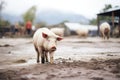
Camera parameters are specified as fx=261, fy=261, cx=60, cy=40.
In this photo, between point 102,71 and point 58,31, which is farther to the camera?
point 58,31

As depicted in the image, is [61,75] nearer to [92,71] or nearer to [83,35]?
[92,71]

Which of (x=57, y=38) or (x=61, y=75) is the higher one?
(x=57, y=38)

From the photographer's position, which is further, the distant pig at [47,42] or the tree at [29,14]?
the tree at [29,14]

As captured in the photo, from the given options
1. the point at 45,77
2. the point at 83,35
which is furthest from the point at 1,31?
the point at 45,77

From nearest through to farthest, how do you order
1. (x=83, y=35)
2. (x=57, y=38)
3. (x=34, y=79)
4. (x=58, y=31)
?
(x=34, y=79), (x=57, y=38), (x=58, y=31), (x=83, y=35)

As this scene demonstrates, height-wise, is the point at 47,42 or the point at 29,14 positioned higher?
the point at 29,14

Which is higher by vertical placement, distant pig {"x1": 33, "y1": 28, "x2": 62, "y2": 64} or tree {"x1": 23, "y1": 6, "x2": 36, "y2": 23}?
tree {"x1": 23, "y1": 6, "x2": 36, "y2": 23}

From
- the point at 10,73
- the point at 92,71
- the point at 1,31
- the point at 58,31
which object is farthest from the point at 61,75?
the point at 1,31

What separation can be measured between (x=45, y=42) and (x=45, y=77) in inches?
79.0

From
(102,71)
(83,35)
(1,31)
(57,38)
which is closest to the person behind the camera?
(102,71)

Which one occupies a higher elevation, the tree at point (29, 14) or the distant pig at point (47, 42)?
the tree at point (29, 14)

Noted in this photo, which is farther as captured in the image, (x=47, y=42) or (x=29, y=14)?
(x=29, y=14)

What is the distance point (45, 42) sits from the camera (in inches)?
289

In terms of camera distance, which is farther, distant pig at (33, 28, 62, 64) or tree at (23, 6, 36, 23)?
tree at (23, 6, 36, 23)
